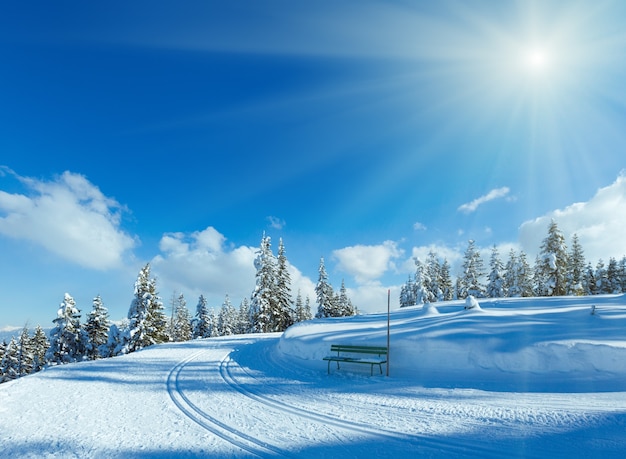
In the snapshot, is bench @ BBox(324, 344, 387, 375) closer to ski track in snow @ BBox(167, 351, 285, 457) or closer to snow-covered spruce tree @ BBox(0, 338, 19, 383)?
ski track in snow @ BBox(167, 351, 285, 457)

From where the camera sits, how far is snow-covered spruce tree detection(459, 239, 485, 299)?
153 ft

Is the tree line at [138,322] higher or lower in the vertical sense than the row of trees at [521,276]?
lower

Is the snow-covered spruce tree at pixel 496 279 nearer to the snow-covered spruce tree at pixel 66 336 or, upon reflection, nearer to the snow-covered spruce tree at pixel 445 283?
the snow-covered spruce tree at pixel 445 283

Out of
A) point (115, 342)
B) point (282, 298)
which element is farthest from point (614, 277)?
point (115, 342)

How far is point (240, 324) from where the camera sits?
214ft

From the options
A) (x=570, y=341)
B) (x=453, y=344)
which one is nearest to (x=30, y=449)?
(x=453, y=344)

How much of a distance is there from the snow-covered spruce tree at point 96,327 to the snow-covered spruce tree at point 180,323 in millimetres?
16060

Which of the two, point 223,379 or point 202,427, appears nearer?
point 202,427

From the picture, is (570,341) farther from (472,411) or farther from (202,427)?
(202,427)

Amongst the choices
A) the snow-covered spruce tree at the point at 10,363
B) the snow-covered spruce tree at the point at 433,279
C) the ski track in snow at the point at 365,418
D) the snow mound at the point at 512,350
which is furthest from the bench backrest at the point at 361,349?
the snow-covered spruce tree at the point at 10,363

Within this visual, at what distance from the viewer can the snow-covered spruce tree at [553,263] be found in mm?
38750

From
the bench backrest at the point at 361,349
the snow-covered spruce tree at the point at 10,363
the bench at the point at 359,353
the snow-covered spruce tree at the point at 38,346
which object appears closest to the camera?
the bench at the point at 359,353

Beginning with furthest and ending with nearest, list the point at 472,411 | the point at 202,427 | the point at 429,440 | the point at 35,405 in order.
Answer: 1. the point at 35,405
2. the point at 472,411
3. the point at 202,427
4. the point at 429,440

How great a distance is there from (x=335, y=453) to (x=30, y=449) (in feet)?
17.9
